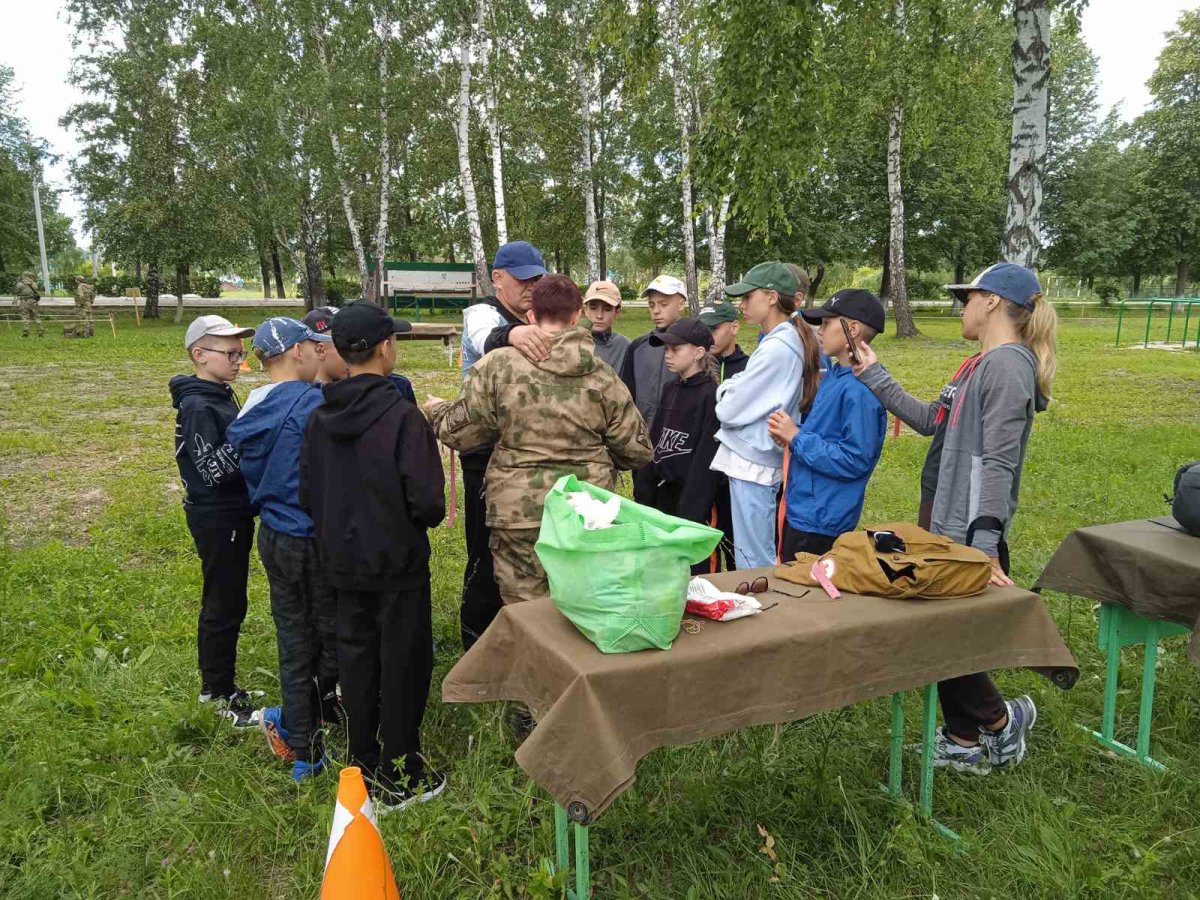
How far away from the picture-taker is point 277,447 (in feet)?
10.9

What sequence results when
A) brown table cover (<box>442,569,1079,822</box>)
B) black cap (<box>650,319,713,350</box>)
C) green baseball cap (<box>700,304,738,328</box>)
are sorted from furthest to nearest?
green baseball cap (<box>700,304,738,328</box>)
black cap (<box>650,319,713,350</box>)
brown table cover (<box>442,569,1079,822</box>)

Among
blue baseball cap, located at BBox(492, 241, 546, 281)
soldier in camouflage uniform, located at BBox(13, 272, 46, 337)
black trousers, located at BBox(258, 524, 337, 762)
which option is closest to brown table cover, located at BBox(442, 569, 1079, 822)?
black trousers, located at BBox(258, 524, 337, 762)

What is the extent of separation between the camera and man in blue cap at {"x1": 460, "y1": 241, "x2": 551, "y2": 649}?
3.79m


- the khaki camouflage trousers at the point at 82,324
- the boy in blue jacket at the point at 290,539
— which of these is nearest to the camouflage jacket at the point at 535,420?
the boy in blue jacket at the point at 290,539

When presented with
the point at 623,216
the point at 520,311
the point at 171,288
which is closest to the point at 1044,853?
the point at 520,311

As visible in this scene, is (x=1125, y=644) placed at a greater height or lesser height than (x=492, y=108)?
lesser

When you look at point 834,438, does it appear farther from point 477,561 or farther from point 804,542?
point 477,561

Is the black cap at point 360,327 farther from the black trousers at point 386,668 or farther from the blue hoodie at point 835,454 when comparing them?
the blue hoodie at point 835,454

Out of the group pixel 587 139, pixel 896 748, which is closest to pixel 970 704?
pixel 896 748

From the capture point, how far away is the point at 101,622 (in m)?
4.89

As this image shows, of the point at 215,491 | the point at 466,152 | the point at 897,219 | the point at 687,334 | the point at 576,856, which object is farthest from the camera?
the point at 897,219

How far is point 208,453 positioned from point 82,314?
912 inches

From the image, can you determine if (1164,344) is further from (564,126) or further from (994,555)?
(994,555)

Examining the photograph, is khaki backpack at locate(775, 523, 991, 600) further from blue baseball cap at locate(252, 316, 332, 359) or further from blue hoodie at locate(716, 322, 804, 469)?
blue baseball cap at locate(252, 316, 332, 359)
